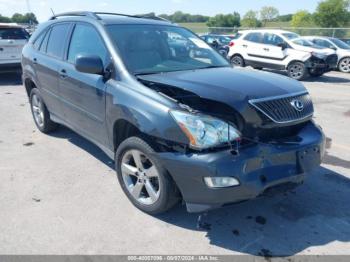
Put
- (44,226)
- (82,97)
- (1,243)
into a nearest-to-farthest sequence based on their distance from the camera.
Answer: (1,243), (44,226), (82,97)

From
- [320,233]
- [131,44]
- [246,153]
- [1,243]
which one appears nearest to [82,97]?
[131,44]

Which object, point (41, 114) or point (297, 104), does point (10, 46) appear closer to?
point (41, 114)

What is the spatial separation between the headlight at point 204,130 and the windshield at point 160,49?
0.96m

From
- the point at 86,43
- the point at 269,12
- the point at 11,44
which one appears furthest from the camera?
the point at 269,12

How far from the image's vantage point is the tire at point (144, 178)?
3238 mm

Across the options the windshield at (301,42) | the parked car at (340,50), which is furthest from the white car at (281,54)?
the parked car at (340,50)

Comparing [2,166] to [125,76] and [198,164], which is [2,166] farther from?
[198,164]

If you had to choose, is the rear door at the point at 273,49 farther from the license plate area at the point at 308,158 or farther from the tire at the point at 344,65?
the license plate area at the point at 308,158

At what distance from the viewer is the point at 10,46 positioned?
11.1m

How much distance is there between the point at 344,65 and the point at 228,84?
1460 cm

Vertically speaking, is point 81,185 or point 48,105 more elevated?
point 48,105

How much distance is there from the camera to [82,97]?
14.1ft

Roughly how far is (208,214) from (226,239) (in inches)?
17.0

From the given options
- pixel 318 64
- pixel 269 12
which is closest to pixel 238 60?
pixel 318 64
